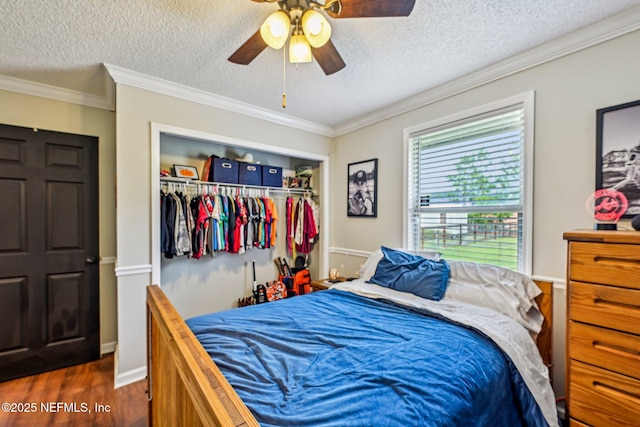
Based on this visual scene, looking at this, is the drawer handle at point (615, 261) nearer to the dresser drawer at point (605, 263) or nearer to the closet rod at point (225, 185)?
the dresser drawer at point (605, 263)

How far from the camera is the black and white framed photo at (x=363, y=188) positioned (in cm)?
326

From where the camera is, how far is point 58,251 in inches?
101

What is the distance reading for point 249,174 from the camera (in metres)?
3.28

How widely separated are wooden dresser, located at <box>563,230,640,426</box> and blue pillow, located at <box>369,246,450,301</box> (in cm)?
77

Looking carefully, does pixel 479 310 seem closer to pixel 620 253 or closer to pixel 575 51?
pixel 620 253

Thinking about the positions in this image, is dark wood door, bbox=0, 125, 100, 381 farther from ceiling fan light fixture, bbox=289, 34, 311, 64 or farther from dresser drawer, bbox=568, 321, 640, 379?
dresser drawer, bbox=568, 321, 640, 379

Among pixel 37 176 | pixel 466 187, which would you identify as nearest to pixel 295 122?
pixel 466 187

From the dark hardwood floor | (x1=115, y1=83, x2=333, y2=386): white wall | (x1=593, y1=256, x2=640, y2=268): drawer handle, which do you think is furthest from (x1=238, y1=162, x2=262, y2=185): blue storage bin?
(x1=593, y1=256, x2=640, y2=268): drawer handle

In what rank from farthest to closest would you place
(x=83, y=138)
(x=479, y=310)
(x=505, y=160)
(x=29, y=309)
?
1. (x=83, y=138)
2. (x=29, y=309)
3. (x=505, y=160)
4. (x=479, y=310)

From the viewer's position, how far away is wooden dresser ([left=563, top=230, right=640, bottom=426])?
125cm

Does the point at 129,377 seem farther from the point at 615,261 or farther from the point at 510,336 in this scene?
the point at 615,261

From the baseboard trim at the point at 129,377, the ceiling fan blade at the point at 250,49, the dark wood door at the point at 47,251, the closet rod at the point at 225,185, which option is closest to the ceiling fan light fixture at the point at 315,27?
the ceiling fan blade at the point at 250,49

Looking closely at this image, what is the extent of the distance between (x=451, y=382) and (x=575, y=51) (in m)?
2.28

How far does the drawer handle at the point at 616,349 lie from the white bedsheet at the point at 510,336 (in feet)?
0.97
